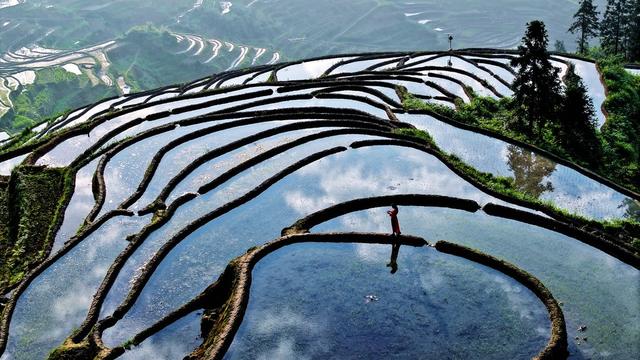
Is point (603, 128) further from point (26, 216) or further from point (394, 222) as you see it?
point (26, 216)

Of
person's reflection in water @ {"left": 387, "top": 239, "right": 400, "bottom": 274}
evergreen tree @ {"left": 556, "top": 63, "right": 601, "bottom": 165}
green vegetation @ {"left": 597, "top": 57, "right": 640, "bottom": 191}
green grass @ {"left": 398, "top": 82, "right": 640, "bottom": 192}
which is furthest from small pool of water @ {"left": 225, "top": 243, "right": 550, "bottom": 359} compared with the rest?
evergreen tree @ {"left": 556, "top": 63, "right": 601, "bottom": 165}

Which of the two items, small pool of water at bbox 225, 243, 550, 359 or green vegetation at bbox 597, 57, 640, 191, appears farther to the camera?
green vegetation at bbox 597, 57, 640, 191

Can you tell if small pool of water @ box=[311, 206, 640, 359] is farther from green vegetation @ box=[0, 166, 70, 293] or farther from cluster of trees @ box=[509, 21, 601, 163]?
cluster of trees @ box=[509, 21, 601, 163]

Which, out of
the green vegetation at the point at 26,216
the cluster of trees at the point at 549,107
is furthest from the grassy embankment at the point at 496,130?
the green vegetation at the point at 26,216

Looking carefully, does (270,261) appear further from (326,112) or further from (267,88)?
(267,88)

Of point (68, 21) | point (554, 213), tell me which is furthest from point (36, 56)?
point (554, 213)

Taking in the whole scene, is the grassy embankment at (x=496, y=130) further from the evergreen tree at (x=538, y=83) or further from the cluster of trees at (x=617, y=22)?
the cluster of trees at (x=617, y=22)
